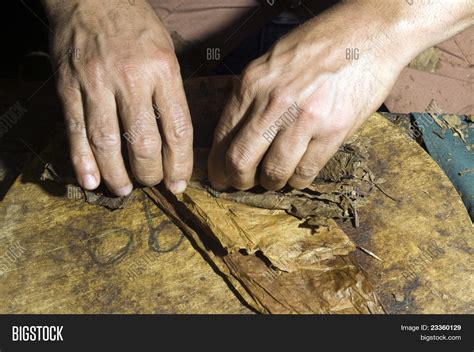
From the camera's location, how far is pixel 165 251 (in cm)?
192

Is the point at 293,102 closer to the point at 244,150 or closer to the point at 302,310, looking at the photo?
the point at 244,150

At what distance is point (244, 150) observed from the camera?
1826 mm

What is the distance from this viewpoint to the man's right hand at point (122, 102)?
1812 mm

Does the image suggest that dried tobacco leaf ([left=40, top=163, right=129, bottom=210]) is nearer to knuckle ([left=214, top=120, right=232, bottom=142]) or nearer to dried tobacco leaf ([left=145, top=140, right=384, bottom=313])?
dried tobacco leaf ([left=145, top=140, right=384, bottom=313])

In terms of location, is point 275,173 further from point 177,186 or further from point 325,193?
point 177,186

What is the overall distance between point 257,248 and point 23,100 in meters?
1.73

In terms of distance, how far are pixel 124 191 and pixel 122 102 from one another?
1.06 feet

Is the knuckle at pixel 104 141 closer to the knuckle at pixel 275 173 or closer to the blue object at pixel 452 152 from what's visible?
the knuckle at pixel 275 173

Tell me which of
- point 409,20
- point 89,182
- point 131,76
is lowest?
point 89,182

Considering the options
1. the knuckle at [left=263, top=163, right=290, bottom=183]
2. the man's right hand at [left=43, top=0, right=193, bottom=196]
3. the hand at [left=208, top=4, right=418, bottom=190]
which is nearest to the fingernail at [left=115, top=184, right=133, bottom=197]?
the man's right hand at [left=43, top=0, right=193, bottom=196]

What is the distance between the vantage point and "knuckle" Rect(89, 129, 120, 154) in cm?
182

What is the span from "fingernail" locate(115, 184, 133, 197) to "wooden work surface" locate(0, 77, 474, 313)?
0.09 m

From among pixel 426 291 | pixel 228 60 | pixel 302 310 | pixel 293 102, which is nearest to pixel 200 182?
pixel 293 102

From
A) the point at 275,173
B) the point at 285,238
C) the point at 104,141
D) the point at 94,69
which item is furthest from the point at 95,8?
the point at 285,238
